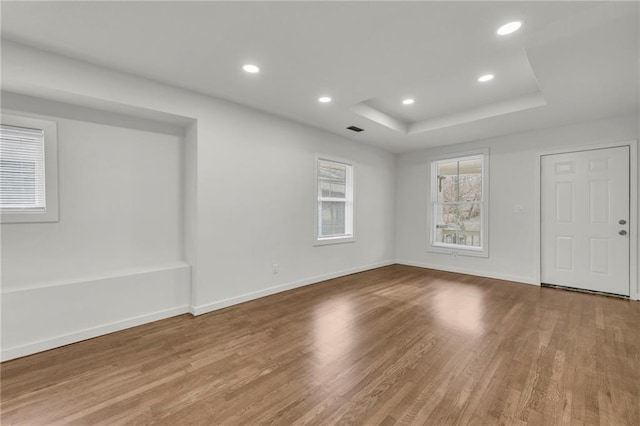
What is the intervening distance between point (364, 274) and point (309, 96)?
330cm

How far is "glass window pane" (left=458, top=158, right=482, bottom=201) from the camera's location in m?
5.33

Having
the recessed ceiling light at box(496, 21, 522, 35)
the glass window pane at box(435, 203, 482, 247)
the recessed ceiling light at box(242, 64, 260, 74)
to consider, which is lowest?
the glass window pane at box(435, 203, 482, 247)

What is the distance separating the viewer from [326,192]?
5.02 metres

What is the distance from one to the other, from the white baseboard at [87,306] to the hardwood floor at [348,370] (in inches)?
5.1

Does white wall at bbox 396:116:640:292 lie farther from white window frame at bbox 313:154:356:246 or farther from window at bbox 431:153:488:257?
white window frame at bbox 313:154:356:246

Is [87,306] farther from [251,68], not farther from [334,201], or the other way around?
[334,201]

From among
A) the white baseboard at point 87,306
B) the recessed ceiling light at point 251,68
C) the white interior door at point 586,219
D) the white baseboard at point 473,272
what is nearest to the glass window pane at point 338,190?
the white baseboard at point 473,272

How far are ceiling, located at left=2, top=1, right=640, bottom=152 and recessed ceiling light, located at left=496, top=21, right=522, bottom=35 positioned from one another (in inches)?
2.4

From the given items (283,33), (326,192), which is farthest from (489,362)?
(326,192)

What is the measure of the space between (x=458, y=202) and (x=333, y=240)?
2.54 m

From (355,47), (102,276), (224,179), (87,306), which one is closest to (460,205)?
(355,47)

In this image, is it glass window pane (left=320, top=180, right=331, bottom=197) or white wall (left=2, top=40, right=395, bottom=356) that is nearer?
white wall (left=2, top=40, right=395, bottom=356)

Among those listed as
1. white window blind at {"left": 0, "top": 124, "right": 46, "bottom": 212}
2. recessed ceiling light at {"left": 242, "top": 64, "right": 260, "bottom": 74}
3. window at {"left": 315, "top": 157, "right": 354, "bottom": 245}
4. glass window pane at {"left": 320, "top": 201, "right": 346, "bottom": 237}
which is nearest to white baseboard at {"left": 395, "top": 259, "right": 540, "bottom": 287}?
window at {"left": 315, "top": 157, "right": 354, "bottom": 245}

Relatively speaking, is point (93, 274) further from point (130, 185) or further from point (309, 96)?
point (309, 96)
